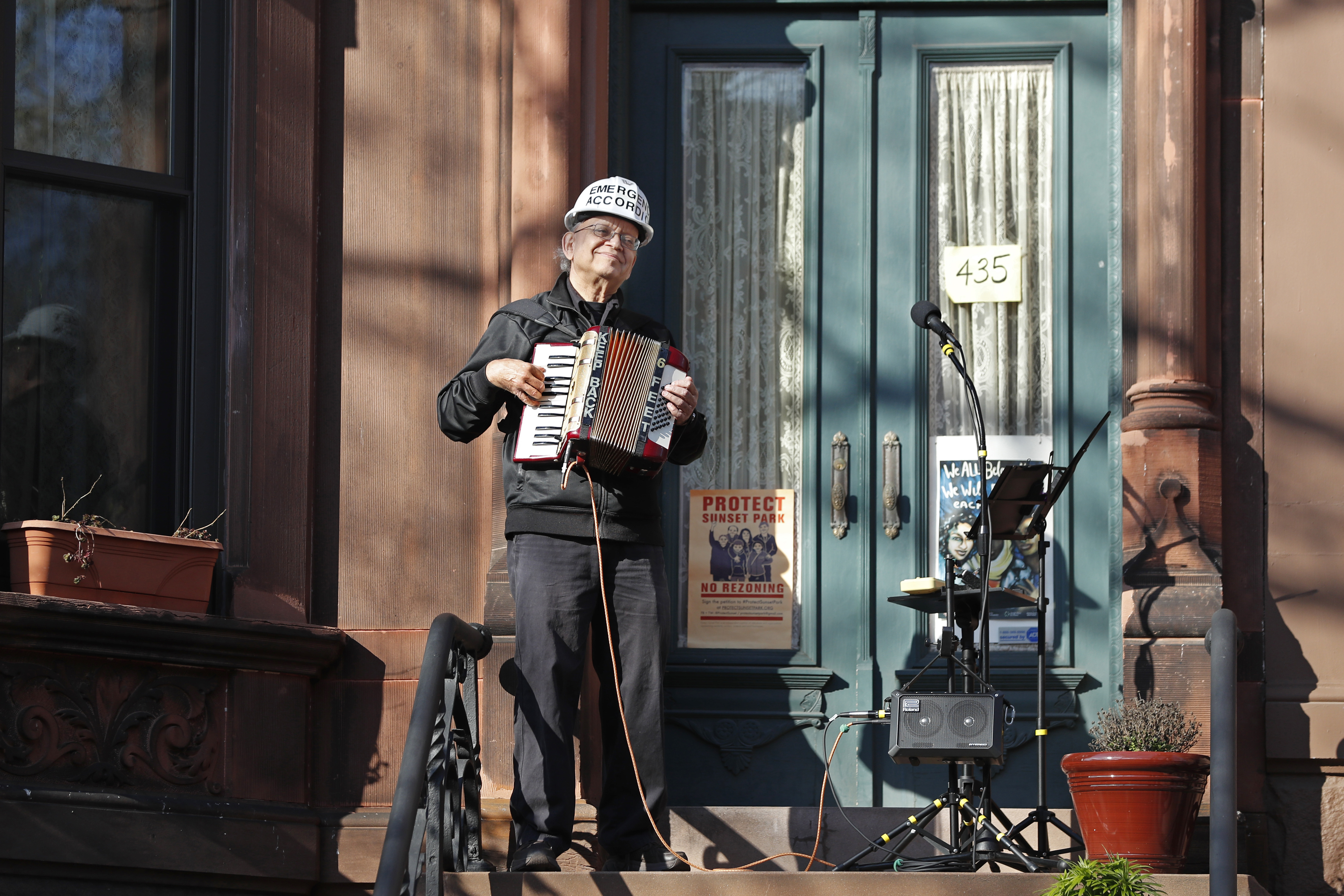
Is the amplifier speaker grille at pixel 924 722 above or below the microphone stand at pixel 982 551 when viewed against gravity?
below

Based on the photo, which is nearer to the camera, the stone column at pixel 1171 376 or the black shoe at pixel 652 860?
the black shoe at pixel 652 860

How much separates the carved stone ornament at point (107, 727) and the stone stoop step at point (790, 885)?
160cm

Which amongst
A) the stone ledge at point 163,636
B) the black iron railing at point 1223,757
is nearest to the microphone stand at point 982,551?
the black iron railing at point 1223,757

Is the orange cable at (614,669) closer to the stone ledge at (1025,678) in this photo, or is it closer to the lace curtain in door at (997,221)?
the stone ledge at (1025,678)

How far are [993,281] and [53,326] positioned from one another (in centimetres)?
373

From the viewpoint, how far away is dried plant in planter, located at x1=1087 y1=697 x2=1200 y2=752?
5.76 meters

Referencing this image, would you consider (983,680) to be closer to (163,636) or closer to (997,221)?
(997,221)

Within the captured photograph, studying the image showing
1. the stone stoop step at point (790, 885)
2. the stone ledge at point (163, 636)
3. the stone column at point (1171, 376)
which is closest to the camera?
the stone stoop step at point (790, 885)

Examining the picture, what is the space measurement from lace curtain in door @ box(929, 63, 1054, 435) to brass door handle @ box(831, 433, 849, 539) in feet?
1.22

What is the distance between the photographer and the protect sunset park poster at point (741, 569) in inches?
271

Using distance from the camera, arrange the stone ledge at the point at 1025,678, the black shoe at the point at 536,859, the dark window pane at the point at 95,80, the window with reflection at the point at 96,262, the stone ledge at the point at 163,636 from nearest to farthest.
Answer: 1. the black shoe at the point at 536,859
2. the stone ledge at the point at 163,636
3. the window with reflection at the point at 96,262
4. the dark window pane at the point at 95,80
5. the stone ledge at the point at 1025,678

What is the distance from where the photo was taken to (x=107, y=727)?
602cm

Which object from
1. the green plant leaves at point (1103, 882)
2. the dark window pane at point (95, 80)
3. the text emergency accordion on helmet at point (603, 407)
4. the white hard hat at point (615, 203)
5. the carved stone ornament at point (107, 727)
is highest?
the dark window pane at point (95, 80)

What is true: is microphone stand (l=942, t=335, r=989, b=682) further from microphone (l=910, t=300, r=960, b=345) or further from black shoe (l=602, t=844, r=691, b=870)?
black shoe (l=602, t=844, r=691, b=870)
